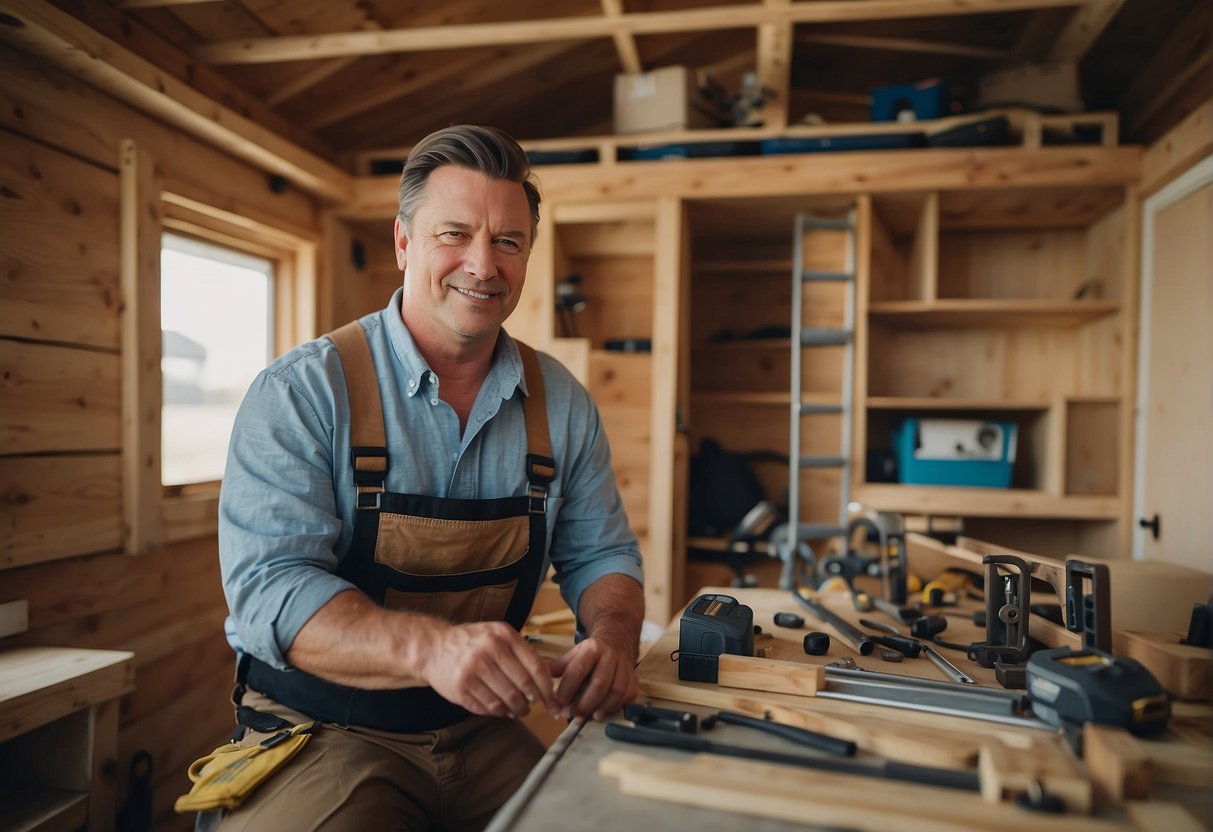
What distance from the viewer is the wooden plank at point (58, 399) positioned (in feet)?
6.98

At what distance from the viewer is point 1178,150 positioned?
268cm

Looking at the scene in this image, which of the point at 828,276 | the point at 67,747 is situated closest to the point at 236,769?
the point at 67,747

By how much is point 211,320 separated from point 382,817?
2.45 metres

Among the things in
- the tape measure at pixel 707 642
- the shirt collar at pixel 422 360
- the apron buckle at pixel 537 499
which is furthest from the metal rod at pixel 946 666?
the shirt collar at pixel 422 360

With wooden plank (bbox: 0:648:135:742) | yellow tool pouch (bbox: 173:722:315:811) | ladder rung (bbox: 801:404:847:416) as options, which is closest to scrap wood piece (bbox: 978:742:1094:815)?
yellow tool pouch (bbox: 173:722:315:811)

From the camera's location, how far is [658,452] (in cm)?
343

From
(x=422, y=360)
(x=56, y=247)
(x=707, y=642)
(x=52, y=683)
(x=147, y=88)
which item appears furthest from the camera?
(x=147, y=88)

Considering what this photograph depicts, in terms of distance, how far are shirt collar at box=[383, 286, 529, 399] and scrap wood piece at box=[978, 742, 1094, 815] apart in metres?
1.05

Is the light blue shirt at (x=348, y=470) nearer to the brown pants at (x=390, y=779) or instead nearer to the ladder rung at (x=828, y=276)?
the brown pants at (x=390, y=779)

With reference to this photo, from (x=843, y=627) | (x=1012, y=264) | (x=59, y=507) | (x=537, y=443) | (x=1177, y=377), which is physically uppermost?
(x=1012, y=264)

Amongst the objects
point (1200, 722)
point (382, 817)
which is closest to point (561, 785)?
point (382, 817)

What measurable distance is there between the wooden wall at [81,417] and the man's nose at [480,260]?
4.78 ft

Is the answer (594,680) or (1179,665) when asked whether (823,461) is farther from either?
(594,680)

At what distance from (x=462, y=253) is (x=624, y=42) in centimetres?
201
